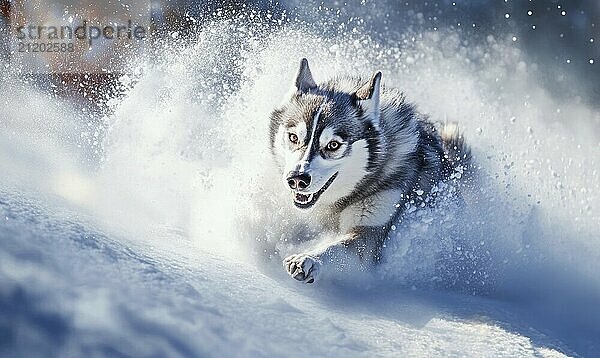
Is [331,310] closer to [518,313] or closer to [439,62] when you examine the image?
[518,313]

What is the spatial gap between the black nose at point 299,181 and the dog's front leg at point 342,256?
174mm

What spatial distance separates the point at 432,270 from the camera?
1978mm

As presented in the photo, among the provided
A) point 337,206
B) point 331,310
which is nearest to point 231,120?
point 337,206

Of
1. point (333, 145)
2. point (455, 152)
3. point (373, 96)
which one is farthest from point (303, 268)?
point (455, 152)

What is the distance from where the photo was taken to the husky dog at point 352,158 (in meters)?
1.76

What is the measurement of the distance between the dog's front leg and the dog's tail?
0.39m

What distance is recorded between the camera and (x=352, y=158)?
6.04 ft

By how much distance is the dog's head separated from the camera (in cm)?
175

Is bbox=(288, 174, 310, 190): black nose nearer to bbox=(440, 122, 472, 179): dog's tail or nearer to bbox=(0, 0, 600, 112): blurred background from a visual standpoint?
bbox=(440, 122, 472, 179): dog's tail

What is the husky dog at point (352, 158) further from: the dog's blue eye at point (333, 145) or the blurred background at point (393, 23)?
the blurred background at point (393, 23)

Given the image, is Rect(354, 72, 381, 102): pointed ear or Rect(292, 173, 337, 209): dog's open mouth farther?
Rect(354, 72, 381, 102): pointed ear

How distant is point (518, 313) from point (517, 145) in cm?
112

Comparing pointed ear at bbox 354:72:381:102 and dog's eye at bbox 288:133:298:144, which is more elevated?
pointed ear at bbox 354:72:381:102

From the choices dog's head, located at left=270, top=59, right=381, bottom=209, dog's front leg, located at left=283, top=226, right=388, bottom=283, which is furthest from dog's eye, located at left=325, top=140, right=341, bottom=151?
dog's front leg, located at left=283, top=226, right=388, bottom=283
